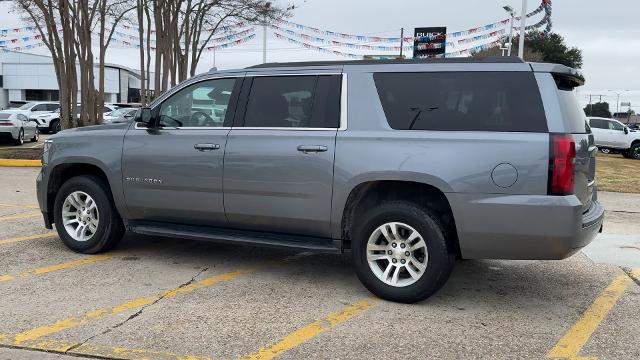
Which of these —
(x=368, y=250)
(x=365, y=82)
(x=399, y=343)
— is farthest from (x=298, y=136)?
(x=399, y=343)

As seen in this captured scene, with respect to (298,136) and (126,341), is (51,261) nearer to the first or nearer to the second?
(126,341)

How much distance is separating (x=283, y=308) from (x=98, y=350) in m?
1.40

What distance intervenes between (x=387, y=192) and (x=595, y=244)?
3.50m

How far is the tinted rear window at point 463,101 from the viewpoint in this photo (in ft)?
14.2

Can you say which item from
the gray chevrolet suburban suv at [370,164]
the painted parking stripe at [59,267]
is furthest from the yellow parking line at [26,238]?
the gray chevrolet suburban suv at [370,164]

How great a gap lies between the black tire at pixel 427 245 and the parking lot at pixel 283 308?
0.41ft

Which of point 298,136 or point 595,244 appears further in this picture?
point 595,244

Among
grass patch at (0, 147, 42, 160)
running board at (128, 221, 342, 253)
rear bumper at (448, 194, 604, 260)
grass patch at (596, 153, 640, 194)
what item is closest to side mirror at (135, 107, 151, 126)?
running board at (128, 221, 342, 253)

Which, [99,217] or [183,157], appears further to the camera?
[99,217]

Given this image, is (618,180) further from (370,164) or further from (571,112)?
(370,164)

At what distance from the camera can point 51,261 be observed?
575cm

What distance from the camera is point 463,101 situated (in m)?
4.50

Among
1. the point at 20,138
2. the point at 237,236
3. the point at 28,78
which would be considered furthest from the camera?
the point at 28,78

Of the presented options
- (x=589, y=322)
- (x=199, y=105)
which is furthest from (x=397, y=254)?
(x=199, y=105)
